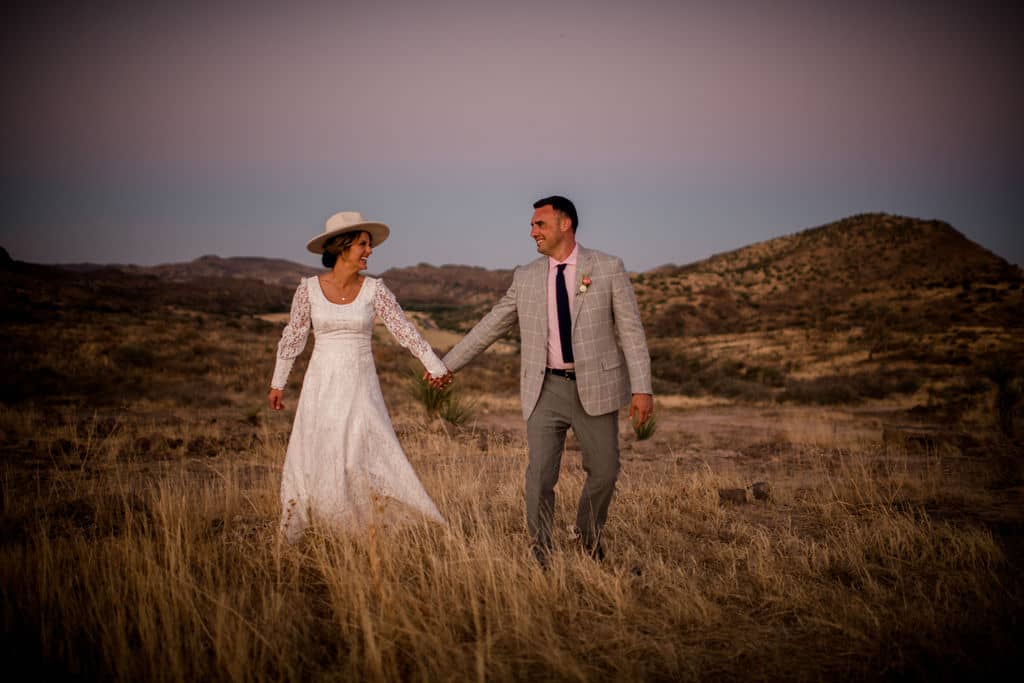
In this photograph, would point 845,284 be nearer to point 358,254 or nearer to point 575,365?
point 575,365

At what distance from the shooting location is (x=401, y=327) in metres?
4.36

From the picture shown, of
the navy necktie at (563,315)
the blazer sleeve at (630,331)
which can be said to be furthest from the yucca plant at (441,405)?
the blazer sleeve at (630,331)

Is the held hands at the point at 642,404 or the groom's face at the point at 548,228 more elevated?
the groom's face at the point at 548,228

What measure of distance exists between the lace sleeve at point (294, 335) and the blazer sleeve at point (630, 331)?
6.89 feet

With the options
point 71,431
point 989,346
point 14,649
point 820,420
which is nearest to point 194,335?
point 71,431

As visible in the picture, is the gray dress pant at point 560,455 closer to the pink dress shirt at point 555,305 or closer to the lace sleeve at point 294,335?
the pink dress shirt at point 555,305

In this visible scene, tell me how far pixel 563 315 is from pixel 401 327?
49.9 inches

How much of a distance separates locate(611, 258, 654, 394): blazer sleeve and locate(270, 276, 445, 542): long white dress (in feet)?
5.23

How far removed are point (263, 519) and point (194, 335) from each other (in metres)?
24.4

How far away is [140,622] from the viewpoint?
8.89 ft

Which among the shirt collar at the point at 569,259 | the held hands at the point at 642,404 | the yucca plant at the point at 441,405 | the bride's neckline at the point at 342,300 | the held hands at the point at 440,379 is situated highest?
the shirt collar at the point at 569,259

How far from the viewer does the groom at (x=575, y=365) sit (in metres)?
3.66

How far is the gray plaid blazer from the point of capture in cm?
364

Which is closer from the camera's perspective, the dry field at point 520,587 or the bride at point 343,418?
the dry field at point 520,587
